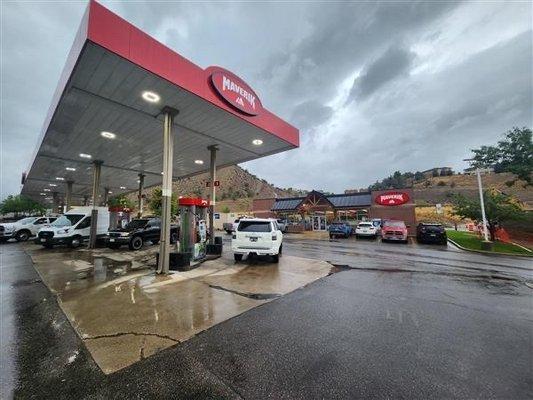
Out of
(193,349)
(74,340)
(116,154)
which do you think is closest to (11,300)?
(74,340)

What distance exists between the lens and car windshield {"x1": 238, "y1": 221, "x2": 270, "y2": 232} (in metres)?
10.6

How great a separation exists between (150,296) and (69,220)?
15925mm

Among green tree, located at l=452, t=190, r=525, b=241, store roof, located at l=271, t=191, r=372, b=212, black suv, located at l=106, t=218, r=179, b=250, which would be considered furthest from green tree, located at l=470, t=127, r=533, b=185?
black suv, located at l=106, t=218, r=179, b=250

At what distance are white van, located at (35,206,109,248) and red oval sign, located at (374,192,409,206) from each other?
29517mm

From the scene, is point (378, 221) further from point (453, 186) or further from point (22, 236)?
point (453, 186)

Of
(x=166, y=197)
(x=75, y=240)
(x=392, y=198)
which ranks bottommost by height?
(x=75, y=240)

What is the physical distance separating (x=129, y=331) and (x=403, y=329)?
16.0 ft

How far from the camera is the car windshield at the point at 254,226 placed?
10.6 metres

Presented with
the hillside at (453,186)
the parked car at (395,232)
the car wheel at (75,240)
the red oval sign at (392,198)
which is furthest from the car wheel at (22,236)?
the hillside at (453,186)

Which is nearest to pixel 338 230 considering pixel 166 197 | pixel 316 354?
pixel 166 197

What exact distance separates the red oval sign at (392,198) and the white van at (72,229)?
29.5 meters

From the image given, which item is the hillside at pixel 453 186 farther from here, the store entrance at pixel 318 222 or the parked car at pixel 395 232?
the parked car at pixel 395 232

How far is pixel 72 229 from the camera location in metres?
17.1

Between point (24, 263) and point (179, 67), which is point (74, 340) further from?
point (24, 263)
